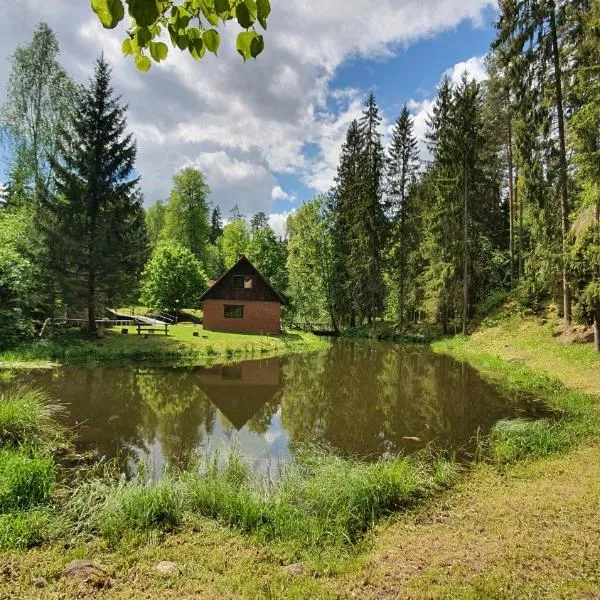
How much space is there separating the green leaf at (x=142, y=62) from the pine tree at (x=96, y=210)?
19.9 m

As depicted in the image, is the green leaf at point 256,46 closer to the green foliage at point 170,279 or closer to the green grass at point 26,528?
the green grass at point 26,528

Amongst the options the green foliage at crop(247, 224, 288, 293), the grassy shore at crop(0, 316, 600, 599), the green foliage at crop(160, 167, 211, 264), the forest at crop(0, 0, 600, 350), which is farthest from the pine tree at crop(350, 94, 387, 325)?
the grassy shore at crop(0, 316, 600, 599)

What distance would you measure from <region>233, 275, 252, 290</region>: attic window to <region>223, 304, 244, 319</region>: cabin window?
141cm

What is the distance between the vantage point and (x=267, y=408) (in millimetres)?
12320

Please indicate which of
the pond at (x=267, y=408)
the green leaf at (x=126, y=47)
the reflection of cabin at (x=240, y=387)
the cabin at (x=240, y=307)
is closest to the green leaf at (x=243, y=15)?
the green leaf at (x=126, y=47)

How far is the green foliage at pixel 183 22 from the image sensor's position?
65.8 inches

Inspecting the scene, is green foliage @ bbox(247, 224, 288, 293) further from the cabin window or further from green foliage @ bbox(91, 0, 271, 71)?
green foliage @ bbox(91, 0, 271, 71)

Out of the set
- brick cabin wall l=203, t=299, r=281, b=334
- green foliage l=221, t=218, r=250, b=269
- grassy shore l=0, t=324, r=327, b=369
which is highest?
green foliage l=221, t=218, r=250, b=269

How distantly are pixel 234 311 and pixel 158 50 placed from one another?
1171 inches

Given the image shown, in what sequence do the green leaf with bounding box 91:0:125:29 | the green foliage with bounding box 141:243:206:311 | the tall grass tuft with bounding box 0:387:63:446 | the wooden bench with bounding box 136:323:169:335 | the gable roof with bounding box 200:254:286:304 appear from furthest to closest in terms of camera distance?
the green foliage with bounding box 141:243:206:311 → the gable roof with bounding box 200:254:286:304 → the wooden bench with bounding box 136:323:169:335 → the tall grass tuft with bounding box 0:387:63:446 → the green leaf with bounding box 91:0:125:29

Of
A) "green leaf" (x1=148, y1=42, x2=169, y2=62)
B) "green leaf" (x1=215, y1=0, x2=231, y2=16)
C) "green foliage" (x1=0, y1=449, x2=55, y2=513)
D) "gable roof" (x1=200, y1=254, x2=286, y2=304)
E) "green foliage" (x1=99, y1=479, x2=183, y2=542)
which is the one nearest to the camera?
"green leaf" (x1=215, y1=0, x2=231, y2=16)

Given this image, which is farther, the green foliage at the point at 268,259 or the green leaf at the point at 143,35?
the green foliage at the point at 268,259

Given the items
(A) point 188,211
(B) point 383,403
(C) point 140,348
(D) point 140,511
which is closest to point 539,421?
(B) point 383,403

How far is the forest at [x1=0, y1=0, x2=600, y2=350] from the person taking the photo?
16.4 meters
